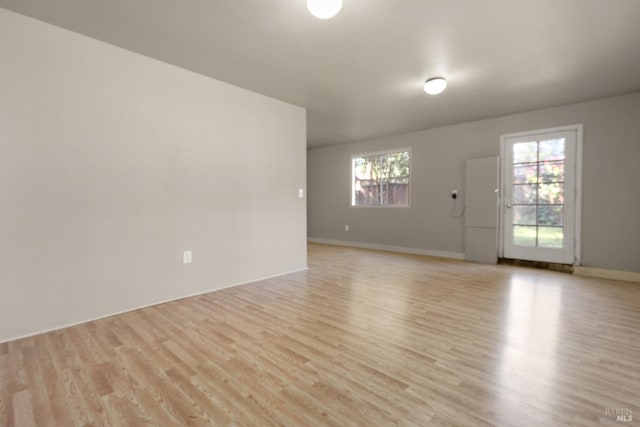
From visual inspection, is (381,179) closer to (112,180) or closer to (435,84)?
(435,84)

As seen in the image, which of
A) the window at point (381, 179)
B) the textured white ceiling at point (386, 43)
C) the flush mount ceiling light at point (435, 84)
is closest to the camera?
the textured white ceiling at point (386, 43)

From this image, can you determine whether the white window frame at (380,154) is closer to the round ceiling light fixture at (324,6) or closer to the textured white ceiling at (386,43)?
the textured white ceiling at (386,43)

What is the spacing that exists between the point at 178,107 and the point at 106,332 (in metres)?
2.22

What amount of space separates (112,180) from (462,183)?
5301 millimetres

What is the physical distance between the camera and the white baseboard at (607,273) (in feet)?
13.2

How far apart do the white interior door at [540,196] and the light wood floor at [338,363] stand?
1414mm

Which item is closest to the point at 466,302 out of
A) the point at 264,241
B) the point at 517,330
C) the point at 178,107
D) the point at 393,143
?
the point at 517,330

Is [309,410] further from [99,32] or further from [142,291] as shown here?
[99,32]

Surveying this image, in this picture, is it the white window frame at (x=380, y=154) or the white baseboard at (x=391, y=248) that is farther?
the white window frame at (x=380, y=154)

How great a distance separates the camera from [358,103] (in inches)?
172

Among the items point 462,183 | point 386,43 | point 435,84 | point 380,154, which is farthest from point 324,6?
point 380,154

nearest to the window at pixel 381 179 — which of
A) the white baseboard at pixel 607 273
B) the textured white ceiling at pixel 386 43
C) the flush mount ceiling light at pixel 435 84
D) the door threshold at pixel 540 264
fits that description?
the door threshold at pixel 540 264

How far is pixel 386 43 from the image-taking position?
269cm

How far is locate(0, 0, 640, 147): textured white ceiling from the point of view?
7.25 feet
